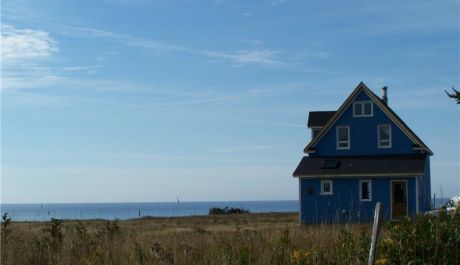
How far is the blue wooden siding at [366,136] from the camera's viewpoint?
36906mm

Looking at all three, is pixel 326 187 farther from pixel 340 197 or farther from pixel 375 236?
pixel 375 236

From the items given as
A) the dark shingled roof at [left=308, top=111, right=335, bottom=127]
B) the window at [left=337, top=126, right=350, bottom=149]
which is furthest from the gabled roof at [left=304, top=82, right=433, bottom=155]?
the dark shingled roof at [left=308, top=111, right=335, bottom=127]

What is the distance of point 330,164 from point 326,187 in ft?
4.03

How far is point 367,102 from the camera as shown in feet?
122

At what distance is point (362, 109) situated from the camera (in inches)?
1467

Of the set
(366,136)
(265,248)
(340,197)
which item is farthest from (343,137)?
(265,248)

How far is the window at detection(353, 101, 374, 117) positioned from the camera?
37.2 metres

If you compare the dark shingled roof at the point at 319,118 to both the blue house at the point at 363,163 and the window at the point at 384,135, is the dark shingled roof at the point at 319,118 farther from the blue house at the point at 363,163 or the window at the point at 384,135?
the window at the point at 384,135

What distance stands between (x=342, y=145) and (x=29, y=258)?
29.6 meters

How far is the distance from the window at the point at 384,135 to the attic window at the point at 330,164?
8.80ft

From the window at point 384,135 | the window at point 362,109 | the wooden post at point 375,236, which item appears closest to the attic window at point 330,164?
the window at point 384,135

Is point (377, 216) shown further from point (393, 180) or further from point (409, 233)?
point (393, 180)

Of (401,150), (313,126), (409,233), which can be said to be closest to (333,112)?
(313,126)

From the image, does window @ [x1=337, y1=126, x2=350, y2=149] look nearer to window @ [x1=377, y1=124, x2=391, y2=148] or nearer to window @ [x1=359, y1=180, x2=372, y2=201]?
window @ [x1=377, y1=124, x2=391, y2=148]
